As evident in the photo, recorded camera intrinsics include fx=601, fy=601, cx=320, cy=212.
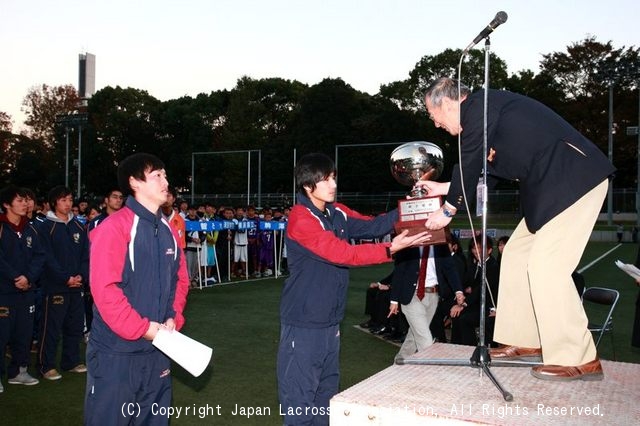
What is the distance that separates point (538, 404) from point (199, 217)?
14568mm

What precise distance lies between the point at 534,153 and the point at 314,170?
4.81 feet

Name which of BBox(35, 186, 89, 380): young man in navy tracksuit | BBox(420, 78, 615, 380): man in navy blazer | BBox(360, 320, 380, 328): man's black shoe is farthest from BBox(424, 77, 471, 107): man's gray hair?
BBox(360, 320, 380, 328): man's black shoe

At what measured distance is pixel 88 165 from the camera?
6506 cm

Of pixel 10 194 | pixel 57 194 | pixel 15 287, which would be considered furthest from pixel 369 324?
pixel 10 194

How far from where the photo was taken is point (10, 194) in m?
6.97

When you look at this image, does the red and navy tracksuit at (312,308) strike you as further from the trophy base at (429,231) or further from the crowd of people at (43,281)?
the crowd of people at (43,281)

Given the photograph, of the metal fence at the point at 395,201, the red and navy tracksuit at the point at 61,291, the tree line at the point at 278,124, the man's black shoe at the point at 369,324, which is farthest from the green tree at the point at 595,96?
the red and navy tracksuit at the point at 61,291

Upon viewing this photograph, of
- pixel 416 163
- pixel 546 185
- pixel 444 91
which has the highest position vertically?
pixel 444 91

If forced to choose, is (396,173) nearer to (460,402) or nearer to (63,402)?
(460,402)

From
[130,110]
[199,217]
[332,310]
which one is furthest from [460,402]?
[130,110]

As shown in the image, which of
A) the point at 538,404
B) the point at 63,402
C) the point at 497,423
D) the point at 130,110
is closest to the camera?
the point at 497,423

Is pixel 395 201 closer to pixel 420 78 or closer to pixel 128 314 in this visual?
pixel 420 78

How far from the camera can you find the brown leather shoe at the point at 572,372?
3578mm

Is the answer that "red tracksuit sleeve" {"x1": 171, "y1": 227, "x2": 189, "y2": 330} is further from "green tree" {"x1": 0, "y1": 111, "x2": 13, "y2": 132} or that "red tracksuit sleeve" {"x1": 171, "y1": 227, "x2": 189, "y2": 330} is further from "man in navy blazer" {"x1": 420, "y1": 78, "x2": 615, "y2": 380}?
"green tree" {"x1": 0, "y1": 111, "x2": 13, "y2": 132}
